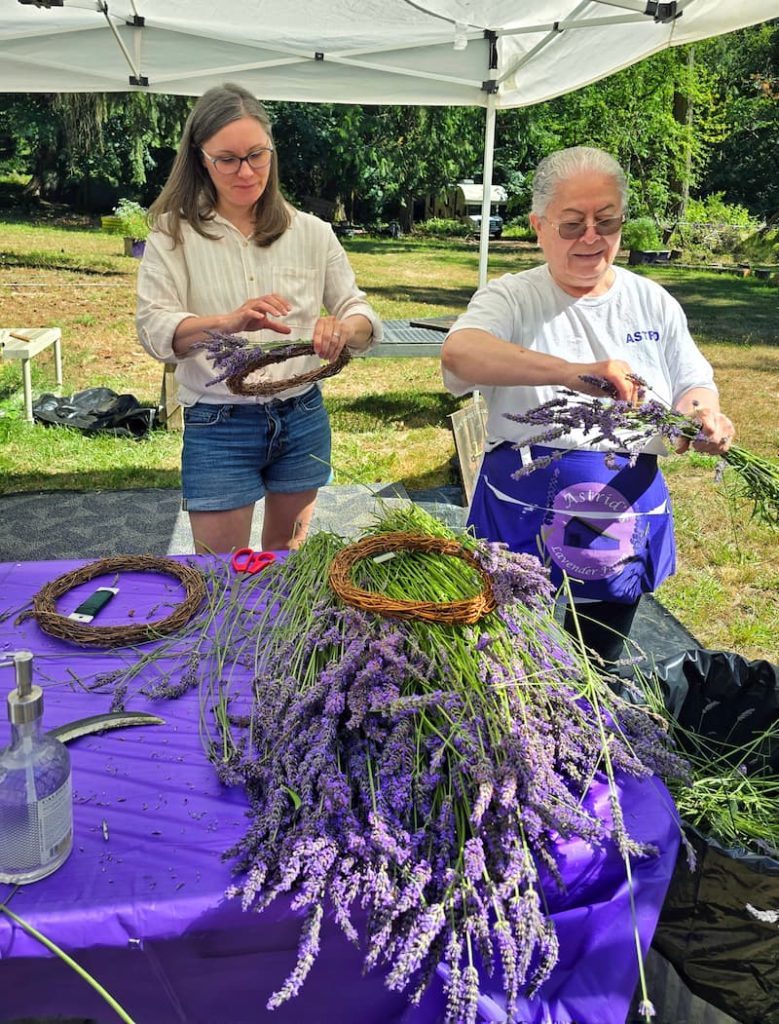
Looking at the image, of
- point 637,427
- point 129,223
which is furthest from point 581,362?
point 129,223

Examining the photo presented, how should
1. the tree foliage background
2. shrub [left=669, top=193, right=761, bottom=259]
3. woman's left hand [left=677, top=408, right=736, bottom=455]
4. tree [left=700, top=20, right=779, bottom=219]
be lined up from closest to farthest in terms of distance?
woman's left hand [left=677, top=408, right=736, bottom=455], the tree foliage background, shrub [left=669, top=193, right=761, bottom=259], tree [left=700, top=20, right=779, bottom=219]

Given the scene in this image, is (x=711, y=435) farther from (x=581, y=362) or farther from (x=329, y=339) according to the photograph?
(x=329, y=339)

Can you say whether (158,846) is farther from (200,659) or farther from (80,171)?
(80,171)

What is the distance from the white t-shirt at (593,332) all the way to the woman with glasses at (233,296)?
1.24 feet

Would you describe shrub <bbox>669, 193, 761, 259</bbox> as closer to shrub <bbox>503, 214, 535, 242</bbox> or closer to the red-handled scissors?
shrub <bbox>503, 214, 535, 242</bbox>

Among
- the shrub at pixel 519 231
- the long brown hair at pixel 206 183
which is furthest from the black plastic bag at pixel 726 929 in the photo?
the shrub at pixel 519 231

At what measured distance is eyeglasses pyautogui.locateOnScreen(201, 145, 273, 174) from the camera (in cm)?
206

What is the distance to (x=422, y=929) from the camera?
98 centimetres

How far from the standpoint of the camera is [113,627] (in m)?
1.67

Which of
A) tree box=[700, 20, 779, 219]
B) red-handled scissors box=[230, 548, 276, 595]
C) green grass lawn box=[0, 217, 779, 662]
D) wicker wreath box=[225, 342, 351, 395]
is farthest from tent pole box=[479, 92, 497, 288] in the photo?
tree box=[700, 20, 779, 219]

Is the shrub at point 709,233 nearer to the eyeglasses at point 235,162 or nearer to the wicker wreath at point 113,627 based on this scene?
the eyeglasses at point 235,162

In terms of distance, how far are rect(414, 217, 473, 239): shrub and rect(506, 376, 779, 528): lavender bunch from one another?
22.8 m

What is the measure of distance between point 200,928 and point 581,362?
4.45ft

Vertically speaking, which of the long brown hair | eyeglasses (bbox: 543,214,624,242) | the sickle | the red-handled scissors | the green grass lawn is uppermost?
the long brown hair
